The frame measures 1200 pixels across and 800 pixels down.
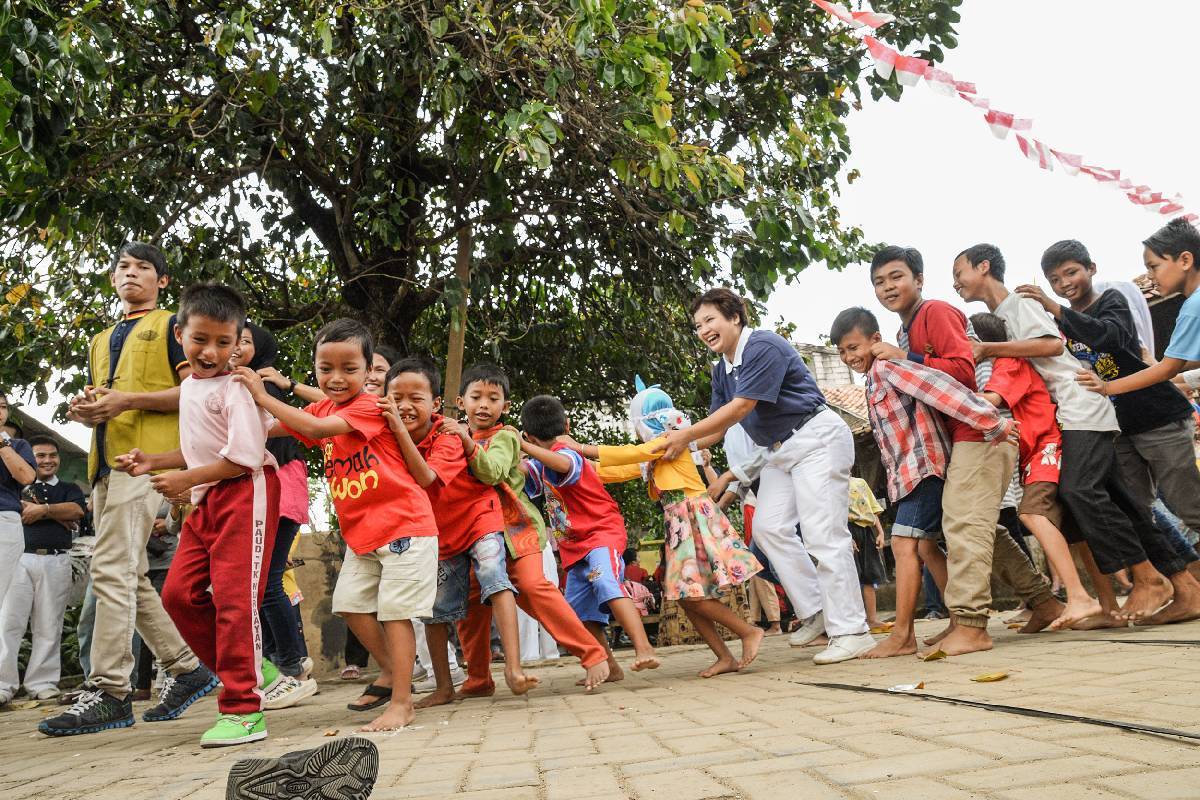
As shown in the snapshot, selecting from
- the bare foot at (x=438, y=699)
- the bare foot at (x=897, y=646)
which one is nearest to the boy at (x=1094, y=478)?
the bare foot at (x=897, y=646)

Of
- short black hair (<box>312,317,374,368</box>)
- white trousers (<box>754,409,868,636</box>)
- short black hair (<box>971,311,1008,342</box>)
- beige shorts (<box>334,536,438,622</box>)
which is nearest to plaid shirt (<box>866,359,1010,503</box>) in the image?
white trousers (<box>754,409,868,636</box>)

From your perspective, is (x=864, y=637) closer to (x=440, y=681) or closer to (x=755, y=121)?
(x=440, y=681)

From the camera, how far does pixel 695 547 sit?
4.73 m

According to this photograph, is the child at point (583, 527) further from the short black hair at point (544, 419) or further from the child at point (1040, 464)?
the child at point (1040, 464)

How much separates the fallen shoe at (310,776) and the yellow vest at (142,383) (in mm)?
2406

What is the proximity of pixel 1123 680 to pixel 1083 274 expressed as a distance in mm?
2743

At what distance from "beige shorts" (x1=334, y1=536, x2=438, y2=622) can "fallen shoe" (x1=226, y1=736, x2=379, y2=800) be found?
156 cm

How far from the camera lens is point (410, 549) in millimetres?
3668

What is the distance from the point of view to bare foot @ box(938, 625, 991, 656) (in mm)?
4105

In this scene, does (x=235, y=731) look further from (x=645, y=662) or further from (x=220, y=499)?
(x=645, y=662)

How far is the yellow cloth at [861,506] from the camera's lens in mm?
8211

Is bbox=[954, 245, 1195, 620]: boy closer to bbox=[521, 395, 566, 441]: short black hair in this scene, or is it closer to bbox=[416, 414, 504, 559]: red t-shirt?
bbox=[521, 395, 566, 441]: short black hair

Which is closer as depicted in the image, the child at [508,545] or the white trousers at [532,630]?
the child at [508,545]

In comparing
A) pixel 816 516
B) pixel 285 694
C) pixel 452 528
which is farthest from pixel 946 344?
pixel 285 694
